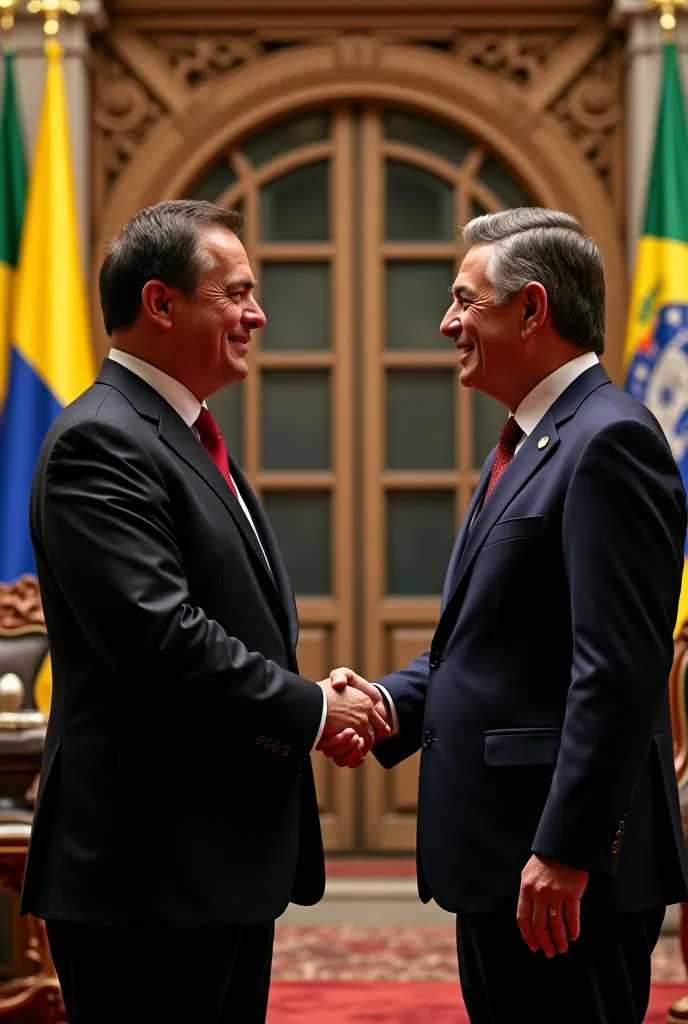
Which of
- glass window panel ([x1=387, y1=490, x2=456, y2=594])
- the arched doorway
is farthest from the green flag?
glass window panel ([x1=387, y1=490, x2=456, y2=594])

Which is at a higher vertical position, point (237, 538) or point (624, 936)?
point (237, 538)

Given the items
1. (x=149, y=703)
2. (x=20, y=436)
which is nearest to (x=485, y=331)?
(x=149, y=703)

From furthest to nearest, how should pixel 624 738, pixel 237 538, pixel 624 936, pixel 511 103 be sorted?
pixel 511 103 → pixel 237 538 → pixel 624 936 → pixel 624 738

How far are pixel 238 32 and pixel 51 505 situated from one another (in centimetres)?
387

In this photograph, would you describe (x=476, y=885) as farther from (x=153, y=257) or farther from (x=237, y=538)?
(x=153, y=257)

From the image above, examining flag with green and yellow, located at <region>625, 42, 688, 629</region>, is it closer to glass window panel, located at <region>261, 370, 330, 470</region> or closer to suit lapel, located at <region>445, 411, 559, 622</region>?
glass window panel, located at <region>261, 370, 330, 470</region>

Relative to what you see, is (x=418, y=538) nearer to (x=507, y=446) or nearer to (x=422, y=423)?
(x=422, y=423)

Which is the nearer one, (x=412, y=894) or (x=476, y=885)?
(x=476, y=885)

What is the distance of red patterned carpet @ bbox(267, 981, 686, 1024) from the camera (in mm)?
3732

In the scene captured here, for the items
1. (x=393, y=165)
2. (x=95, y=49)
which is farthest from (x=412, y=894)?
(x=95, y=49)

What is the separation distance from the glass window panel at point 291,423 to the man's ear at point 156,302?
3209 mm

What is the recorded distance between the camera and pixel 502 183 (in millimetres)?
5312

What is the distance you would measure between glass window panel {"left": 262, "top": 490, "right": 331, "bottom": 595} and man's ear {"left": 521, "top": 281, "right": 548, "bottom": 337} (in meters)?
3.24

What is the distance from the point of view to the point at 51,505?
1.91 m
